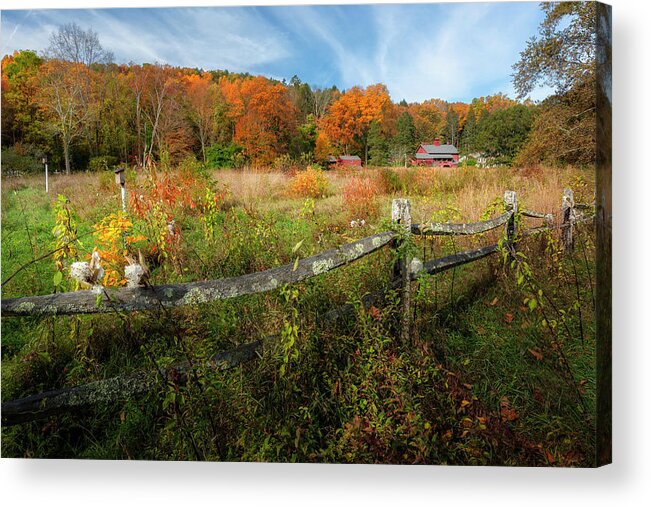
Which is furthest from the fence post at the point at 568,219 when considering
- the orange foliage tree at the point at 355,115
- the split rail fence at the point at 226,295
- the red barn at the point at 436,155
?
the orange foliage tree at the point at 355,115

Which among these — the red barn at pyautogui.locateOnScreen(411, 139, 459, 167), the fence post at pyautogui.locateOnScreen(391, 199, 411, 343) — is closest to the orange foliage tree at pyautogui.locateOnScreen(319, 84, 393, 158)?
the red barn at pyautogui.locateOnScreen(411, 139, 459, 167)

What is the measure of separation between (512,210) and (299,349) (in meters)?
2.05

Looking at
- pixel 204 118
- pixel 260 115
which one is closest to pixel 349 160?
pixel 260 115

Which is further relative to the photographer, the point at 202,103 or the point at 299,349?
the point at 202,103

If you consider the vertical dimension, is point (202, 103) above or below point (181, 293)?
above

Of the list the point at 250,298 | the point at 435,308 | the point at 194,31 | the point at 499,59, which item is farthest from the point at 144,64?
the point at 435,308

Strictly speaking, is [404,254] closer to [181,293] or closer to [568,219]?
[568,219]

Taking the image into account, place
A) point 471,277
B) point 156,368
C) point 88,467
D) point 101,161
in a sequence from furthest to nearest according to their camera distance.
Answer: point 471,277
point 101,161
point 88,467
point 156,368

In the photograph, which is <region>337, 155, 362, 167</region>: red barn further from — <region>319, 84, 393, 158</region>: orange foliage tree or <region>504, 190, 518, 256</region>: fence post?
<region>504, 190, 518, 256</region>: fence post

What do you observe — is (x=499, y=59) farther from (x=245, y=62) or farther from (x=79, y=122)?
(x=79, y=122)

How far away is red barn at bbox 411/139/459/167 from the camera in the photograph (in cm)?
400

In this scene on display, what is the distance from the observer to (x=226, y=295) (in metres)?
3.29

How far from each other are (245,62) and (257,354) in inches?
88.1

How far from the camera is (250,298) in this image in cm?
374
